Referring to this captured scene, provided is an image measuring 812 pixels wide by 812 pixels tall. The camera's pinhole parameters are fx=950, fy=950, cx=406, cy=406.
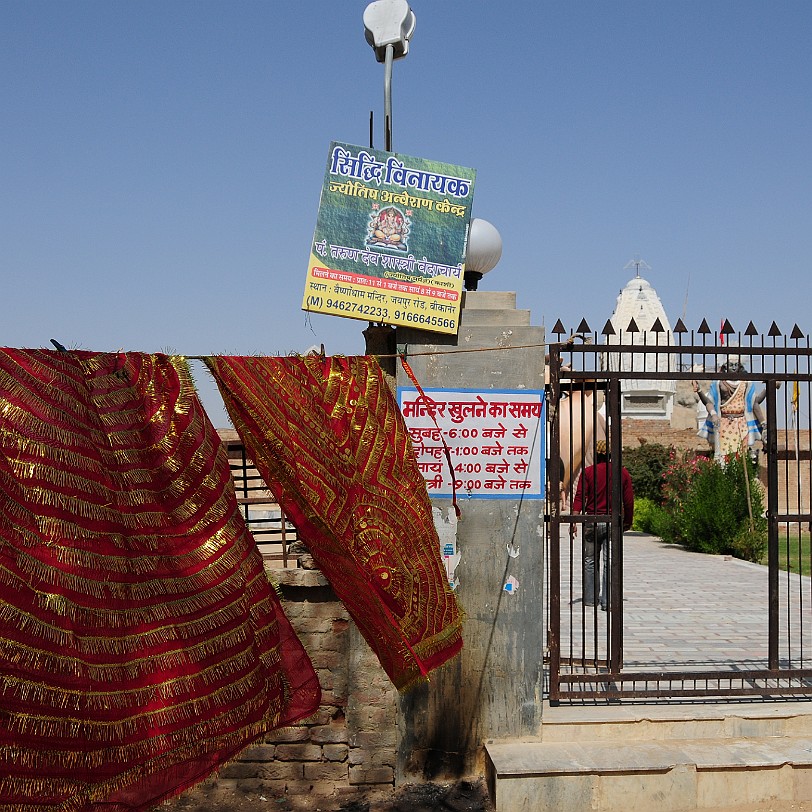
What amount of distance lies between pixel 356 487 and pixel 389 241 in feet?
5.82

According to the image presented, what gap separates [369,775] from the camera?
18.2 ft

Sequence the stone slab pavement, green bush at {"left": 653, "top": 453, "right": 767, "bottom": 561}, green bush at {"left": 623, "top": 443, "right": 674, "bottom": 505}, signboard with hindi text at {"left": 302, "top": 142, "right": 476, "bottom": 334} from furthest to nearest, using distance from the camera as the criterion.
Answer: green bush at {"left": 623, "top": 443, "right": 674, "bottom": 505} < green bush at {"left": 653, "top": 453, "right": 767, "bottom": 561} < the stone slab pavement < signboard with hindi text at {"left": 302, "top": 142, "right": 476, "bottom": 334}

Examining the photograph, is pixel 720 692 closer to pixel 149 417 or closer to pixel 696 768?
pixel 696 768

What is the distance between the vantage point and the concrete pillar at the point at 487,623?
214 inches

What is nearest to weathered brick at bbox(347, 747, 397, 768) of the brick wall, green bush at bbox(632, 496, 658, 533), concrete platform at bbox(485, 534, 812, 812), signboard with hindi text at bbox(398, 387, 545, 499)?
the brick wall

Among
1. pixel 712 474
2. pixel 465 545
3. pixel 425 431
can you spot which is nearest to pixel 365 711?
pixel 465 545

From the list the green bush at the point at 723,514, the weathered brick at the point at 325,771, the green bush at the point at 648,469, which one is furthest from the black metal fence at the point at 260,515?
the green bush at the point at 648,469

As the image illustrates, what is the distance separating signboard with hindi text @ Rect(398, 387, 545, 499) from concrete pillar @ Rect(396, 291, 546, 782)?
0.06 metres

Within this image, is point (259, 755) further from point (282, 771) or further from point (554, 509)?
point (554, 509)

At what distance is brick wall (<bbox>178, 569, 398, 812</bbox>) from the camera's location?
5539 millimetres

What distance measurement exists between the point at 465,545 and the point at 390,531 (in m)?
1.29

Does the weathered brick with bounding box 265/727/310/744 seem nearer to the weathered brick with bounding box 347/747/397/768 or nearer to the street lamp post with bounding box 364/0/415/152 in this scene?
the weathered brick with bounding box 347/747/397/768

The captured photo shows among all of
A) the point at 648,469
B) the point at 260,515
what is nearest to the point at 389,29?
the point at 260,515

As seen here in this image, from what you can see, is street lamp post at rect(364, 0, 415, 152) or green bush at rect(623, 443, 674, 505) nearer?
street lamp post at rect(364, 0, 415, 152)
